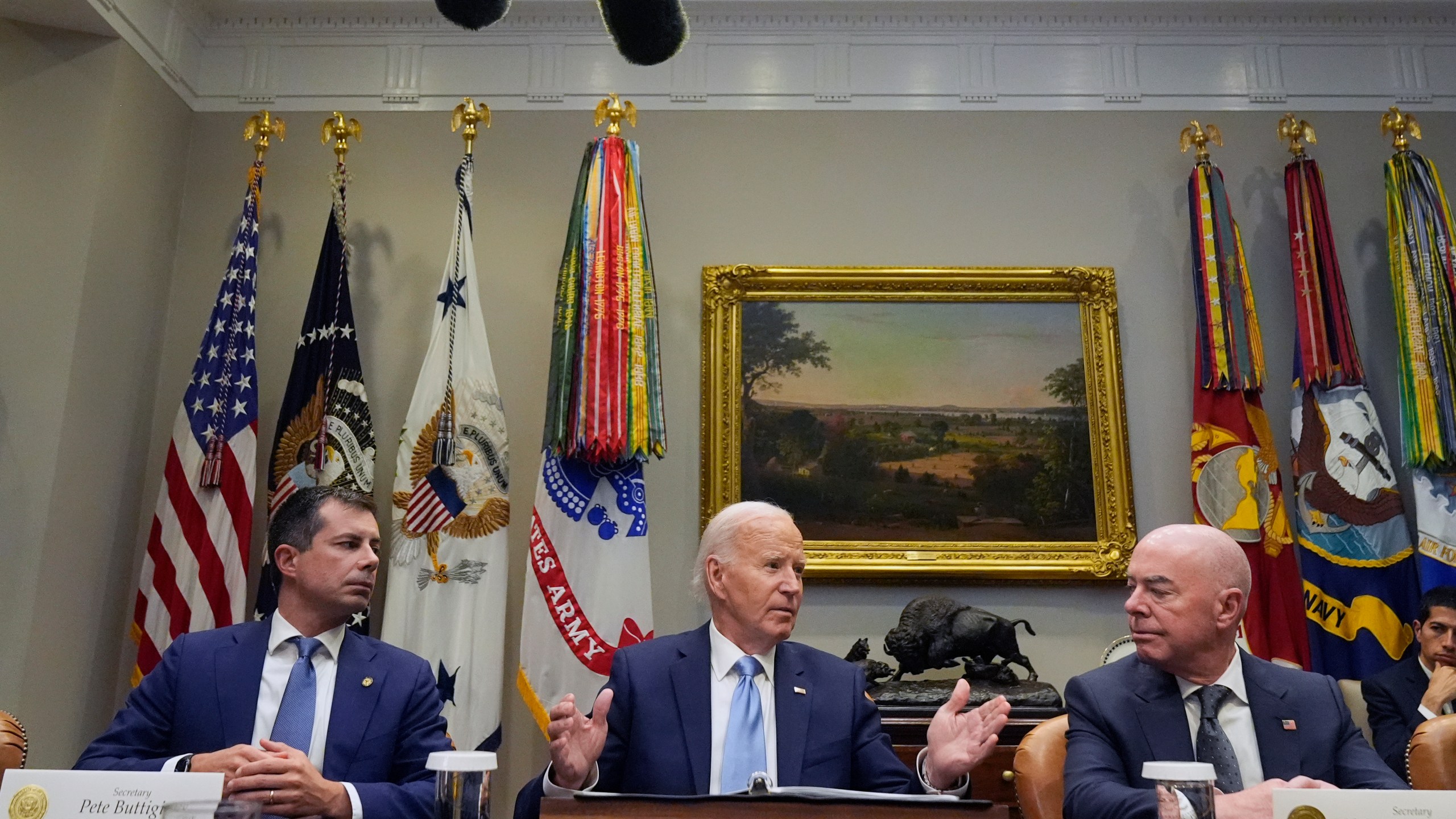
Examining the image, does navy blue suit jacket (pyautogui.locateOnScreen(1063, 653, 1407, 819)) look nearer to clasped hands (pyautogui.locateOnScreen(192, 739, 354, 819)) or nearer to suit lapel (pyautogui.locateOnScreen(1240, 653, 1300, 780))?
suit lapel (pyautogui.locateOnScreen(1240, 653, 1300, 780))

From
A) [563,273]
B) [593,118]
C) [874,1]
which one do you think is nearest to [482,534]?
[563,273]

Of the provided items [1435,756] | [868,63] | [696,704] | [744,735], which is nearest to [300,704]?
[696,704]

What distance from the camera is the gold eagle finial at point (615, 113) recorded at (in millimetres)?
4828

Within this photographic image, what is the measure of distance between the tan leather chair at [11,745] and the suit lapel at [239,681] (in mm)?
478

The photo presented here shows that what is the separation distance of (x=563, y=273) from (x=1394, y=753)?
3.46 m

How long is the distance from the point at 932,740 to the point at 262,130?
4.04m

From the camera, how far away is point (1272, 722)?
2604 millimetres

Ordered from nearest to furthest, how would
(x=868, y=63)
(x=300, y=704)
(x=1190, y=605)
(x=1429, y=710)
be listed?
(x=1190, y=605) < (x=300, y=704) < (x=1429, y=710) < (x=868, y=63)

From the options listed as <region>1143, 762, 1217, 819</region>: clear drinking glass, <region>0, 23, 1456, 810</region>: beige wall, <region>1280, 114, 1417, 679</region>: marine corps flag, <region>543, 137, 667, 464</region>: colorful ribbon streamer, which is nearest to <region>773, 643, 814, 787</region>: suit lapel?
<region>1143, 762, 1217, 819</region>: clear drinking glass

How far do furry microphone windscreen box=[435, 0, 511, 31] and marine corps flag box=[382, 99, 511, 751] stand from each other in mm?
2906

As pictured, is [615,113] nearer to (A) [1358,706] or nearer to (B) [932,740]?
(B) [932,740]

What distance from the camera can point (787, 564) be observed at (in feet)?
9.92

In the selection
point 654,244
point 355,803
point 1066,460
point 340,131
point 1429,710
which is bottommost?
point 355,803

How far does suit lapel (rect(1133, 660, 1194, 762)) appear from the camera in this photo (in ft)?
8.42
